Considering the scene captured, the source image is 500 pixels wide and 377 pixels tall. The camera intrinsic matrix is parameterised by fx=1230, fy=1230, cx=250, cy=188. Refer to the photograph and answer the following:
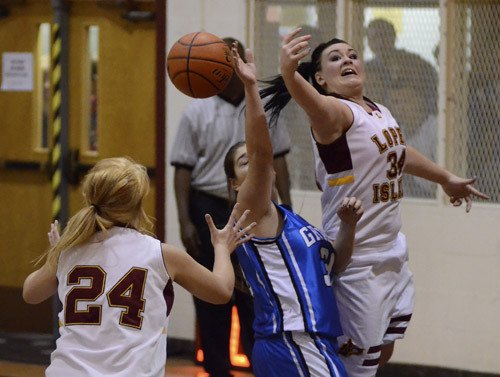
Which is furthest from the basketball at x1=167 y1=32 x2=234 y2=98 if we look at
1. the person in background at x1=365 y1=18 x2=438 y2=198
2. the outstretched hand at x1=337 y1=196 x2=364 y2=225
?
the person in background at x1=365 y1=18 x2=438 y2=198

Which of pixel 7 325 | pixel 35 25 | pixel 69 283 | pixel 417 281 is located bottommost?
pixel 7 325

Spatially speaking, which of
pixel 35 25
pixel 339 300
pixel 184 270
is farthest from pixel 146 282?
pixel 35 25

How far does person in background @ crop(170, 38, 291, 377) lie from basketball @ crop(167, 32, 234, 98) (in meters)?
1.27

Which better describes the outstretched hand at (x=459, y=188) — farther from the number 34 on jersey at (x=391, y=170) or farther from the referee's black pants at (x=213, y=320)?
the referee's black pants at (x=213, y=320)

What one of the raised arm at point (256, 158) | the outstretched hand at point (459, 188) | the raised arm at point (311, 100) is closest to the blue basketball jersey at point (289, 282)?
the raised arm at point (256, 158)

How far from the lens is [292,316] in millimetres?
4574

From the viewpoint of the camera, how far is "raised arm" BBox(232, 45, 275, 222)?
4508 mm

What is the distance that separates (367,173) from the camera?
4.89 meters

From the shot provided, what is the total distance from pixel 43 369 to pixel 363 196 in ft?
10.8

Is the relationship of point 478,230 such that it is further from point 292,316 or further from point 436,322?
point 292,316

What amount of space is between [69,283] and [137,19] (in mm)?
4352

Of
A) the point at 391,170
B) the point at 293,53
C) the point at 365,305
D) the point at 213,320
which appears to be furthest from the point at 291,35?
the point at 213,320

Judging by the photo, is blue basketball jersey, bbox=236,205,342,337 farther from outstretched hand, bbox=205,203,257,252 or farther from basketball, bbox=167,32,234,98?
basketball, bbox=167,32,234,98

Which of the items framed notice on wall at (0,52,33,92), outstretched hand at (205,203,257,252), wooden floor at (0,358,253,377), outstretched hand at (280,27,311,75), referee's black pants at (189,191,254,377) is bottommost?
wooden floor at (0,358,253,377)
